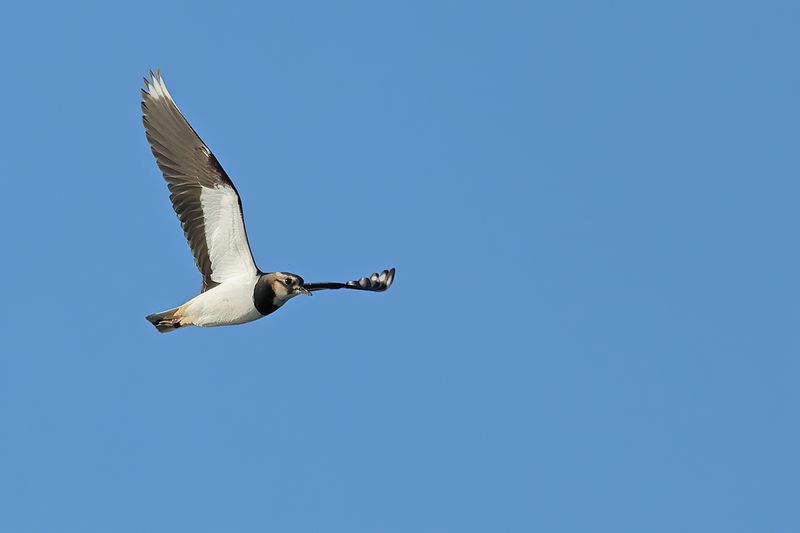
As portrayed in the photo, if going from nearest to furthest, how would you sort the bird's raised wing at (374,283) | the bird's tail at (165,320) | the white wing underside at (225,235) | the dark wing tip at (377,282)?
the white wing underside at (225,235) < the bird's tail at (165,320) < the bird's raised wing at (374,283) < the dark wing tip at (377,282)

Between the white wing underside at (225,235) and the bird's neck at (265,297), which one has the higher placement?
the white wing underside at (225,235)

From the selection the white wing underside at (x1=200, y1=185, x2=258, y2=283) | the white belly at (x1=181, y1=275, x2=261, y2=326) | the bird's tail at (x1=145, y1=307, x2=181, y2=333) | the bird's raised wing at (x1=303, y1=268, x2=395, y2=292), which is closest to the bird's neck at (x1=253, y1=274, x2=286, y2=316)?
the white belly at (x1=181, y1=275, x2=261, y2=326)

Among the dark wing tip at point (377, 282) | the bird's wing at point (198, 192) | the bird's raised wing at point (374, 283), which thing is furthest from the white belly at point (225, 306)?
the dark wing tip at point (377, 282)

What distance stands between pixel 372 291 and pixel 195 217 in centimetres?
306

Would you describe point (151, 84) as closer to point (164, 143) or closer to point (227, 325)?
point (164, 143)

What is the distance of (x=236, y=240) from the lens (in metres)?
14.4

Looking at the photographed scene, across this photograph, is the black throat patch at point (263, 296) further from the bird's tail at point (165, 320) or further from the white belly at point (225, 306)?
the bird's tail at point (165, 320)

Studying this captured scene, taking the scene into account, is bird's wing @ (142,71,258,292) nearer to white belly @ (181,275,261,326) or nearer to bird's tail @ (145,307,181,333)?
white belly @ (181,275,261,326)

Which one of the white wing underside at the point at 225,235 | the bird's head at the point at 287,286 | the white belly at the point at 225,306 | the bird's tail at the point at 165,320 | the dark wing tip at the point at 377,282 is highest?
the dark wing tip at the point at 377,282

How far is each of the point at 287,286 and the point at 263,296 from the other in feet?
1.40

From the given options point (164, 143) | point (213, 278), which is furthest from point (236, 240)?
point (164, 143)

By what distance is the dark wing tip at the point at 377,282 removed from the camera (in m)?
15.0

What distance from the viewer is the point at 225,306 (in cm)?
1392

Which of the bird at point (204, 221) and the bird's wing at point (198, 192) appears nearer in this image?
the bird at point (204, 221)
